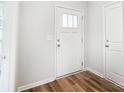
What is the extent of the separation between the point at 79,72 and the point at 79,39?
1126 millimetres

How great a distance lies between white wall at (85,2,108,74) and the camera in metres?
2.73

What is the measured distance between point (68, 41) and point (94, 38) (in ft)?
3.01

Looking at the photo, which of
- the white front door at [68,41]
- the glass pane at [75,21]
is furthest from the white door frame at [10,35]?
the glass pane at [75,21]

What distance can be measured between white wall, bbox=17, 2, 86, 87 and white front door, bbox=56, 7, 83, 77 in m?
0.21

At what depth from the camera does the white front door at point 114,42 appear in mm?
2146

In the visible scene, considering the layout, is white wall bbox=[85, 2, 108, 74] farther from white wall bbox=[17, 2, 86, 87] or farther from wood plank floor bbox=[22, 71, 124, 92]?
white wall bbox=[17, 2, 86, 87]

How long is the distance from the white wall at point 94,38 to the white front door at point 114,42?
22 centimetres

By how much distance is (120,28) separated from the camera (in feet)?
7.06

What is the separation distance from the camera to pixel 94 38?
3.00m

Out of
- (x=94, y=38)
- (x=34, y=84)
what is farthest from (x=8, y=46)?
(x=94, y=38)

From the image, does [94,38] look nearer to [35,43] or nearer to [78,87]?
[78,87]

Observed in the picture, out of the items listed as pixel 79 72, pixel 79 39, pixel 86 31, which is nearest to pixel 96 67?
pixel 79 72

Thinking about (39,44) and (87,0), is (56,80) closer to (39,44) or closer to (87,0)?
(39,44)

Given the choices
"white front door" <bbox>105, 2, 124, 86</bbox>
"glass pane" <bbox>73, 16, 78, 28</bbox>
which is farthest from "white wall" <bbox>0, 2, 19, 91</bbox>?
Result: "white front door" <bbox>105, 2, 124, 86</bbox>
